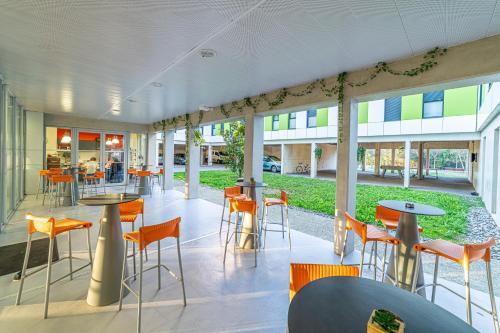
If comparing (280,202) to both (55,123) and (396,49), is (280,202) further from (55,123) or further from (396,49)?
(55,123)

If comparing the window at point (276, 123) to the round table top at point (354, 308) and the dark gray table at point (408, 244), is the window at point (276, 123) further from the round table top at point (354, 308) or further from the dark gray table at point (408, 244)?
the round table top at point (354, 308)

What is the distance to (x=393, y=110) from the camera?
34.2 feet

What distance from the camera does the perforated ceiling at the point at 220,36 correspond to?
6.77 feet

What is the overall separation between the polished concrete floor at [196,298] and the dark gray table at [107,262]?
0.10m

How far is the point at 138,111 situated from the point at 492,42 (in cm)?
737

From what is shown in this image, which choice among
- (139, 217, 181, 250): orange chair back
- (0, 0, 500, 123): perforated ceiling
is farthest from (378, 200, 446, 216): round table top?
(139, 217, 181, 250): orange chair back

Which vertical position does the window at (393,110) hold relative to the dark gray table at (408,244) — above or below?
above

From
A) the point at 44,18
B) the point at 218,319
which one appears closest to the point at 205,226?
the point at 218,319

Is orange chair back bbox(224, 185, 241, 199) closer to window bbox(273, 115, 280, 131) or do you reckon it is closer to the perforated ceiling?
the perforated ceiling

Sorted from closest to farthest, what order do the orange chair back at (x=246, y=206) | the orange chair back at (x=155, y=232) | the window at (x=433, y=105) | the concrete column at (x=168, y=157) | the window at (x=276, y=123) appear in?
the orange chair back at (x=155, y=232) → the orange chair back at (x=246, y=206) → the concrete column at (x=168, y=157) → the window at (x=433, y=105) → the window at (x=276, y=123)

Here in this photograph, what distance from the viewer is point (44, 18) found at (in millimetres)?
2303

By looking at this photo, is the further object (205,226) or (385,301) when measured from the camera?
(205,226)

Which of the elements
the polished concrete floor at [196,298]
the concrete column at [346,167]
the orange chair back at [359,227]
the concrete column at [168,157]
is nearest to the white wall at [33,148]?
the concrete column at [168,157]

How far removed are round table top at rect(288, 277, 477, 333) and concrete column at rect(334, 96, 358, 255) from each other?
2418 millimetres
